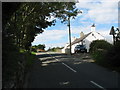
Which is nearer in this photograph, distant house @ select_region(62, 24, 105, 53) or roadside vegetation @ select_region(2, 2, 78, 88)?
roadside vegetation @ select_region(2, 2, 78, 88)

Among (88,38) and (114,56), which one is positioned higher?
(88,38)

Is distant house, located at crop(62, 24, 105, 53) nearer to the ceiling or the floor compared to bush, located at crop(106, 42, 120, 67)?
nearer to the ceiling

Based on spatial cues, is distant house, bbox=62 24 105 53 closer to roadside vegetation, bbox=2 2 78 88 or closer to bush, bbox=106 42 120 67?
roadside vegetation, bbox=2 2 78 88

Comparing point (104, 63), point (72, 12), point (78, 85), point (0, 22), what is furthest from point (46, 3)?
point (0, 22)

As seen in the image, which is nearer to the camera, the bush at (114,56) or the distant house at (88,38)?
the bush at (114,56)

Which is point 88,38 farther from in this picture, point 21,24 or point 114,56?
point 114,56

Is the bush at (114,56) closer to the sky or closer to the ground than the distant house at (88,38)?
closer to the ground

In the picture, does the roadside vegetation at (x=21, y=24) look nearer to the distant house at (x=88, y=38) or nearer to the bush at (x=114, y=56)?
the bush at (x=114, y=56)

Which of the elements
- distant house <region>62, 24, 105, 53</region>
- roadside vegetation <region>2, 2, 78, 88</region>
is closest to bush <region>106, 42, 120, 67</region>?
roadside vegetation <region>2, 2, 78, 88</region>

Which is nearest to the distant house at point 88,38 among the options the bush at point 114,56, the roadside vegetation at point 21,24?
the roadside vegetation at point 21,24

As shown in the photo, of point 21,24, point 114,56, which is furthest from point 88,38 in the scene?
point 114,56

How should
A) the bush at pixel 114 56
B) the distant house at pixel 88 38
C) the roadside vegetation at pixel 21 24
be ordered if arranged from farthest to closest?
the distant house at pixel 88 38
the bush at pixel 114 56
the roadside vegetation at pixel 21 24

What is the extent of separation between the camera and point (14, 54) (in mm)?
6945

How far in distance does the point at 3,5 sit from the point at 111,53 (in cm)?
1124
